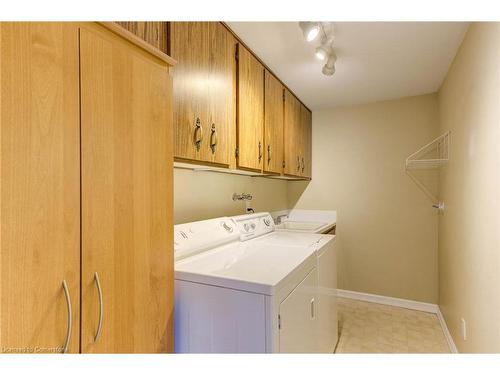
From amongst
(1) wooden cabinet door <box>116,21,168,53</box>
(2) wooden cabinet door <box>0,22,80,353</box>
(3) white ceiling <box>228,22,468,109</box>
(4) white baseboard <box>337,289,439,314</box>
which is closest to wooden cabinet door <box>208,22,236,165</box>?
(3) white ceiling <box>228,22,468,109</box>

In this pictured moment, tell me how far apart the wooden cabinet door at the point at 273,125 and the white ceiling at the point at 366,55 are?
0.13 meters

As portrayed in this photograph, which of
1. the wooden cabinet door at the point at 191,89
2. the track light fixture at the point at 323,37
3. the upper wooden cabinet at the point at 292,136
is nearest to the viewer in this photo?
the wooden cabinet door at the point at 191,89

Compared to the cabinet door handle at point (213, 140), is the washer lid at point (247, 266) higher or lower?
lower

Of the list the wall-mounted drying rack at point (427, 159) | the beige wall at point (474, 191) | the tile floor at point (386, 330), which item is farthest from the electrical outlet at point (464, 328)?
the wall-mounted drying rack at point (427, 159)

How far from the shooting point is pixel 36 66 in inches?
24.4

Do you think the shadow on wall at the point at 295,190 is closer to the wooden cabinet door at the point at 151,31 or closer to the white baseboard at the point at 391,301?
the white baseboard at the point at 391,301

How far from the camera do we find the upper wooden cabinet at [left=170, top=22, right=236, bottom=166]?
1.31 metres

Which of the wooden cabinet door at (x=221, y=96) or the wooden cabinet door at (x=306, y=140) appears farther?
the wooden cabinet door at (x=306, y=140)

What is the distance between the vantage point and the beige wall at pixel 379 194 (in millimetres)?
2943

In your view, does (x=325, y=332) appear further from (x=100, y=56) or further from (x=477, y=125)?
(x=100, y=56)

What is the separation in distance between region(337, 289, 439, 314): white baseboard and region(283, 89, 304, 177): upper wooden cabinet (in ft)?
5.16

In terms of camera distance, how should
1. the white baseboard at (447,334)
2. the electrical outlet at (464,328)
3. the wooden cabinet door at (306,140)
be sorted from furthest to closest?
the wooden cabinet door at (306,140) < the white baseboard at (447,334) < the electrical outlet at (464,328)

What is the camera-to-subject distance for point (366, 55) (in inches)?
80.5

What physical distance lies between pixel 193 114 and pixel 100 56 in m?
0.64
